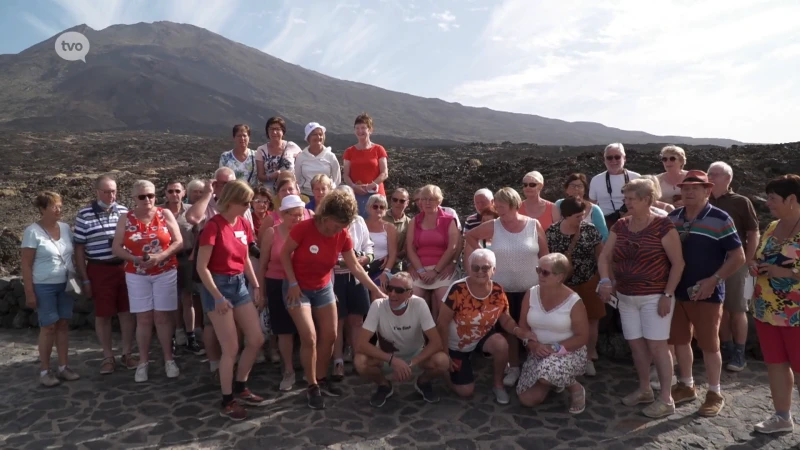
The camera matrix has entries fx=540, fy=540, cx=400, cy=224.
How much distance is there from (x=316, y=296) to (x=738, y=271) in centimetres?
385

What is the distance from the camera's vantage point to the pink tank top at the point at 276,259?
4.61 m

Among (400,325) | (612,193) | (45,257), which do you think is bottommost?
(400,325)

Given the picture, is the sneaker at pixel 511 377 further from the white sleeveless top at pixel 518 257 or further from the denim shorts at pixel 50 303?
the denim shorts at pixel 50 303

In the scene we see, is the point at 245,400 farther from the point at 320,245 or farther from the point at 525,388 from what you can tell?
the point at 525,388

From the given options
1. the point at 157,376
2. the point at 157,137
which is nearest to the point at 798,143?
the point at 157,376

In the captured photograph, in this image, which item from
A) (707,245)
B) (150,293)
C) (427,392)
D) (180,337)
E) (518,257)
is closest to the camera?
(707,245)

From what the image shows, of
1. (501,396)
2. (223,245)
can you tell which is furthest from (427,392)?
(223,245)

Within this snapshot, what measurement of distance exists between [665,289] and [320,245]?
2650 mm

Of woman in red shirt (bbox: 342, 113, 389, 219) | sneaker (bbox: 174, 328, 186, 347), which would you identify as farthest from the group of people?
woman in red shirt (bbox: 342, 113, 389, 219)

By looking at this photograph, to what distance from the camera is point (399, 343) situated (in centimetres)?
452

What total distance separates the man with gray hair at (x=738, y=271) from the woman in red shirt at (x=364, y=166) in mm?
3313

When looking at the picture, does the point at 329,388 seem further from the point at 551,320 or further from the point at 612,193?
the point at 612,193

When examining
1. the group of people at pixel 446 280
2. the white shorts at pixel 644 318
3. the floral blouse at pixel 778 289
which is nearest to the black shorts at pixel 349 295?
the group of people at pixel 446 280

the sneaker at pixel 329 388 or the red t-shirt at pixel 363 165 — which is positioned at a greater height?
the red t-shirt at pixel 363 165
